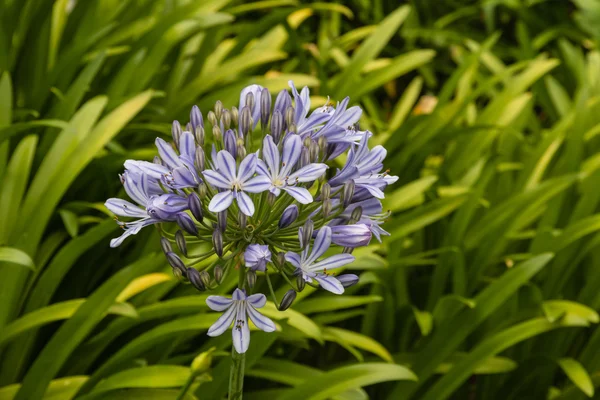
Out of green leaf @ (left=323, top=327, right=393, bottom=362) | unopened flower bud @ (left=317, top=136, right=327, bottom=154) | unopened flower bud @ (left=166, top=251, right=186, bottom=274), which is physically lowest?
green leaf @ (left=323, top=327, right=393, bottom=362)

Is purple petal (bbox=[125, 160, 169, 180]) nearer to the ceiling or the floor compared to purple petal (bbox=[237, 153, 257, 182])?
nearer to the ceiling

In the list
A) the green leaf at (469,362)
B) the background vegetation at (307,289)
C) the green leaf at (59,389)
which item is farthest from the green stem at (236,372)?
the green leaf at (469,362)

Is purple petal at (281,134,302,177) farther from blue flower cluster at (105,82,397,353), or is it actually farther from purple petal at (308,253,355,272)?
purple petal at (308,253,355,272)

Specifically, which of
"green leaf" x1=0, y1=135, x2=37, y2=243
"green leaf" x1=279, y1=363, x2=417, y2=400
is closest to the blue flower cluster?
"green leaf" x1=279, y1=363, x2=417, y2=400

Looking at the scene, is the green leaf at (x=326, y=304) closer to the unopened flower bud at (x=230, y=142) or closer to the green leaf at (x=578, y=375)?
the green leaf at (x=578, y=375)

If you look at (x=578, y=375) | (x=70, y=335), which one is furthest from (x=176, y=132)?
(x=578, y=375)

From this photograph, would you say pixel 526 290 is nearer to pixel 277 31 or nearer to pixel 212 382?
pixel 212 382

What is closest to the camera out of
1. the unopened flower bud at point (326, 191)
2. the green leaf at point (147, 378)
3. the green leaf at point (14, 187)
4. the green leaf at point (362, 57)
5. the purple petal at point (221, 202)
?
the purple petal at point (221, 202)
